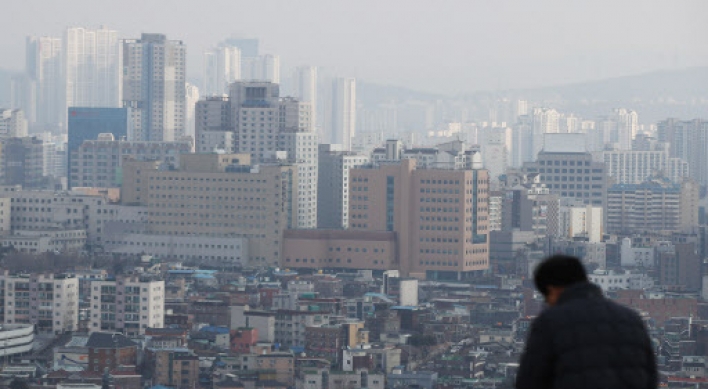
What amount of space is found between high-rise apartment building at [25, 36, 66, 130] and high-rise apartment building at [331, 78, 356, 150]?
480cm

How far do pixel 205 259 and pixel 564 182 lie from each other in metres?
7.45

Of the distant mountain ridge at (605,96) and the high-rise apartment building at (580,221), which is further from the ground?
the distant mountain ridge at (605,96)

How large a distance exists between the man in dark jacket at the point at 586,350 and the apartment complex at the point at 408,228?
17569 millimetres

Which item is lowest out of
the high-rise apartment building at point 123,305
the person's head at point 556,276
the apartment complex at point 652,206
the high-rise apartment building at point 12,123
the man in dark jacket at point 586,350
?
the high-rise apartment building at point 123,305

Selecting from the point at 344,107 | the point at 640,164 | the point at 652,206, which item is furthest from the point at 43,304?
the point at 344,107

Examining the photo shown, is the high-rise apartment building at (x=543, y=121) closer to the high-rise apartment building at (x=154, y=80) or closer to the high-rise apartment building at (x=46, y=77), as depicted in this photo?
the high-rise apartment building at (x=154, y=80)

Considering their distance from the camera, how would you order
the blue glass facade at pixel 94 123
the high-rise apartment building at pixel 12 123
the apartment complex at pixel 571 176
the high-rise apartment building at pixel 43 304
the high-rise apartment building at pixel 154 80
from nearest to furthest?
the high-rise apartment building at pixel 43 304, the apartment complex at pixel 571 176, the blue glass facade at pixel 94 123, the high-rise apartment building at pixel 12 123, the high-rise apartment building at pixel 154 80

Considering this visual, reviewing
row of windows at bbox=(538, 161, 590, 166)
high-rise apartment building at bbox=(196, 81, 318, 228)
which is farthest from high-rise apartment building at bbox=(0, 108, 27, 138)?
row of windows at bbox=(538, 161, 590, 166)

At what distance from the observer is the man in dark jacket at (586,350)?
65.5 inches

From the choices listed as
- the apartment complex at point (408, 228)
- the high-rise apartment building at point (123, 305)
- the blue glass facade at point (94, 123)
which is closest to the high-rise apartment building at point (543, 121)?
the blue glass facade at point (94, 123)

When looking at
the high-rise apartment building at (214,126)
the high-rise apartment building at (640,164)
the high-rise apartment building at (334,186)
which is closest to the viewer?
the high-rise apartment building at (334,186)

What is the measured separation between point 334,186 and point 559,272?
70.8ft

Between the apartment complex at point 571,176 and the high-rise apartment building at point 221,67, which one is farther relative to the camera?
the high-rise apartment building at point 221,67

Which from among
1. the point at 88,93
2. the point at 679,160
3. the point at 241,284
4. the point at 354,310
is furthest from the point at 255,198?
the point at 88,93
